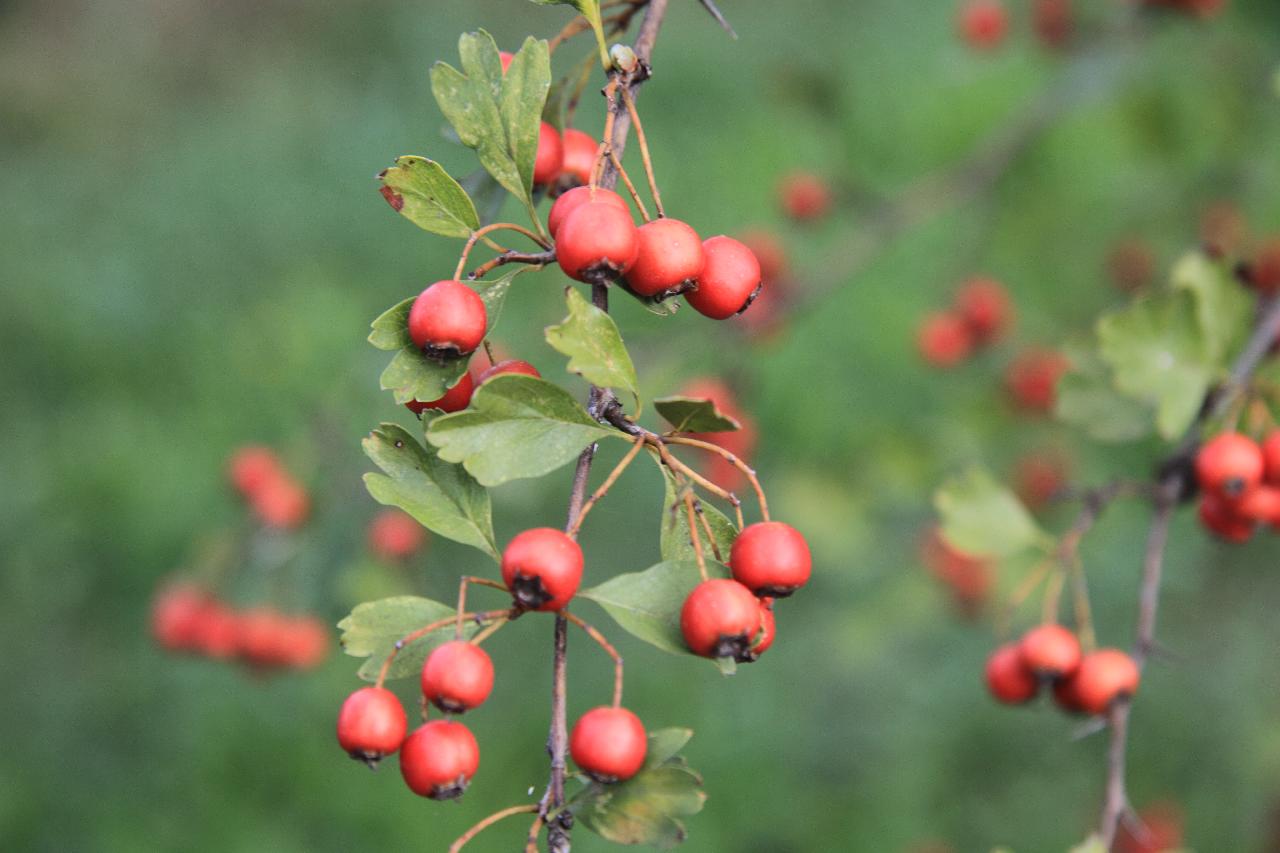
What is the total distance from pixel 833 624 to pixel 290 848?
7.52 feet

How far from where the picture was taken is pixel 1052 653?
180cm

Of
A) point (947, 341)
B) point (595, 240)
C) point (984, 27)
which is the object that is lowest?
point (947, 341)

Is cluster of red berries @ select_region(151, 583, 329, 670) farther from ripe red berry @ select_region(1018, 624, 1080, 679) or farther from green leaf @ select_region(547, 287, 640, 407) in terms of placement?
green leaf @ select_region(547, 287, 640, 407)

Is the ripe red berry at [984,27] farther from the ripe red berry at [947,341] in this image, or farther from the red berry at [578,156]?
the red berry at [578,156]

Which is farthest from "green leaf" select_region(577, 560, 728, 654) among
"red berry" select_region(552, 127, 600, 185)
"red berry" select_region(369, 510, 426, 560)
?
"red berry" select_region(369, 510, 426, 560)

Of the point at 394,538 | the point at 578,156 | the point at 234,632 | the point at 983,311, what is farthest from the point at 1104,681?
the point at 234,632

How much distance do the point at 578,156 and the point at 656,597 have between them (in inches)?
21.8

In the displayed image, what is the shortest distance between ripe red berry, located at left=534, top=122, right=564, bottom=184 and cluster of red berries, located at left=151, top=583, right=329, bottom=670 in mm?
2339

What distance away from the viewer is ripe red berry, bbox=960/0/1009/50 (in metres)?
3.89

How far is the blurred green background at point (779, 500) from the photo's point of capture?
11.0ft

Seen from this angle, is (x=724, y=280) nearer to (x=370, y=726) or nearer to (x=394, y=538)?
(x=370, y=726)

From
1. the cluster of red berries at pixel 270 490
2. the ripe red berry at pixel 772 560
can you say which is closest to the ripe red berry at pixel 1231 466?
the ripe red berry at pixel 772 560

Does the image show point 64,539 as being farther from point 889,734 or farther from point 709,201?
point 889,734

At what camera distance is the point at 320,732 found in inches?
198
